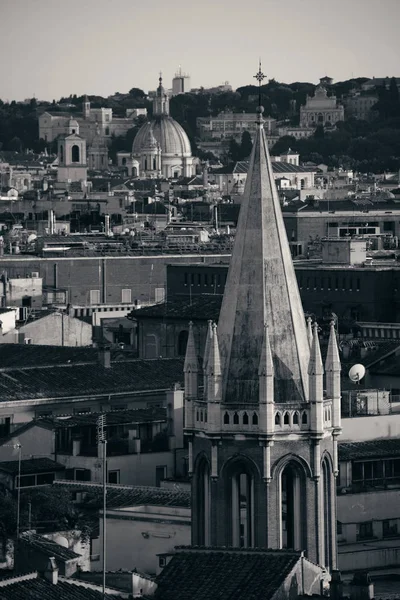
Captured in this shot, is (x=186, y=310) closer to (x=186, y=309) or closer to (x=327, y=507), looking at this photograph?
(x=186, y=309)

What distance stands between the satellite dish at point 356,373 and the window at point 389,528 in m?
8.00

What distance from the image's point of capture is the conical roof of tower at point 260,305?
3519 cm

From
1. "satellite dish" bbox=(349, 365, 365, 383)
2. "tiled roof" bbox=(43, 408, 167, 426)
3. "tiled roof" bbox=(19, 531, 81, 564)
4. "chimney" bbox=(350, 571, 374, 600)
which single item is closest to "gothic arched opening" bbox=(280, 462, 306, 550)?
"chimney" bbox=(350, 571, 374, 600)

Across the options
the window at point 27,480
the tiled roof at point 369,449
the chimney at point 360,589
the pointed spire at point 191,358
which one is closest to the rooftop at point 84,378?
the tiled roof at point 369,449

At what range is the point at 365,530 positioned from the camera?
43.8 m

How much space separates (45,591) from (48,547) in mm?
3755

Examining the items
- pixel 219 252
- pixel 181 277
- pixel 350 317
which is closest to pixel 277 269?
pixel 350 317

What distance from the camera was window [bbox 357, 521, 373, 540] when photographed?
143 ft

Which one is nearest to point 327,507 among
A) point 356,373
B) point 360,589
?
point 360,589

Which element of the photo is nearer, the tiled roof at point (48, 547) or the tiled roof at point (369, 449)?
the tiled roof at point (48, 547)

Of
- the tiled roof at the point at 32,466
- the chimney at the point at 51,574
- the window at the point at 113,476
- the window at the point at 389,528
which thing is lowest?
the window at the point at 389,528

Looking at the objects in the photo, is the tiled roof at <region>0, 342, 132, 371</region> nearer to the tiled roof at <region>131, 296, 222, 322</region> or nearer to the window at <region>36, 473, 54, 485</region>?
the tiled roof at <region>131, 296, 222, 322</region>

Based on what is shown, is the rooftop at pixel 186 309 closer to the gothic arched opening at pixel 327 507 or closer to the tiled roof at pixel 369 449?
the tiled roof at pixel 369 449

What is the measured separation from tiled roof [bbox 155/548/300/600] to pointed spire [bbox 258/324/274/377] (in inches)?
96.2
